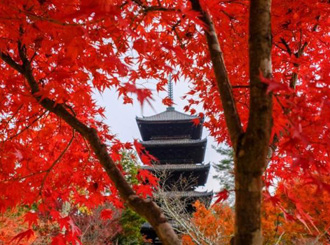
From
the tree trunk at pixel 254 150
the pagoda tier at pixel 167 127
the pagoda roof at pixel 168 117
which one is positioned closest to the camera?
the tree trunk at pixel 254 150

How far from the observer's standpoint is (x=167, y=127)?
19.2 metres

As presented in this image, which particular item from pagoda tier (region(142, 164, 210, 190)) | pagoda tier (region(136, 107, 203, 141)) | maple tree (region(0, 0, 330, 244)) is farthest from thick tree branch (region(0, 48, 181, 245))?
pagoda tier (region(136, 107, 203, 141))

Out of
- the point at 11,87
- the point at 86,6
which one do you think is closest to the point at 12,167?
the point at 11,87

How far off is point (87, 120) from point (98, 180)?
0.96m

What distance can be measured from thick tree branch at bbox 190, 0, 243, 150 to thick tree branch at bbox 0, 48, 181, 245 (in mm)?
554

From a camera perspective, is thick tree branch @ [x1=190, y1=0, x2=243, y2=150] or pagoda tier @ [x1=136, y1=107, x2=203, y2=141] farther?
pagoda tier @ [x1=136, y1=107, x2=203, y2=141]

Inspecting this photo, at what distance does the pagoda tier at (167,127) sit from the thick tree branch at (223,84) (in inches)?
653

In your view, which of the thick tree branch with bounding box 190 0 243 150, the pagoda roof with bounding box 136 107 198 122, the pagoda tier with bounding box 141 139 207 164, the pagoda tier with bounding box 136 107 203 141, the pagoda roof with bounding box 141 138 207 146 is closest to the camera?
the thick tree branch with bounding box 190 0 243 150

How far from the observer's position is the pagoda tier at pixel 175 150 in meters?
18.2

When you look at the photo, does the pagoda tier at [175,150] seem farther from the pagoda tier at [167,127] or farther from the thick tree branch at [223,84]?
the thick tree branch at [223,84]

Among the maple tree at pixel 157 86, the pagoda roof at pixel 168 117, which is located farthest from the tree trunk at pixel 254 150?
the pagoda roof at pixel 168 117

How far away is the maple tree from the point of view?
4.59ft

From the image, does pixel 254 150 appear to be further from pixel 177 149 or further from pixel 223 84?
pixel 177 149

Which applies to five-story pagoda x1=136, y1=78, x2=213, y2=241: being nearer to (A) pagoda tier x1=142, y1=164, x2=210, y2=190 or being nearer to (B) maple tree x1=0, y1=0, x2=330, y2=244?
(A) pagoda tier x1=142, y1=164, x2=210, y2=190
